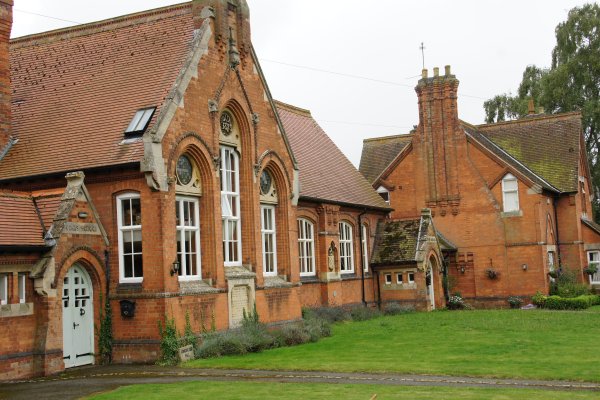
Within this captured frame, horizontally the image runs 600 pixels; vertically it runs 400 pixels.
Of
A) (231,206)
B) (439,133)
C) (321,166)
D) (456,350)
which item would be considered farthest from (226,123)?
(439,133)

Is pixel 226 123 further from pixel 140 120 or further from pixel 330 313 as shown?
pixel 330 313

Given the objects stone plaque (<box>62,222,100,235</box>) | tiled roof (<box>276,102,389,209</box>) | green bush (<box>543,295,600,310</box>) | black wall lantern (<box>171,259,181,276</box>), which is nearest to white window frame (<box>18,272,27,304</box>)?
stone plaque (<box>62,222,100,235</box>)

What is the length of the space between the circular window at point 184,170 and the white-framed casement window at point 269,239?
14.8ft

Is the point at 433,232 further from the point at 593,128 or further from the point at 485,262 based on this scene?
the point at 593,128

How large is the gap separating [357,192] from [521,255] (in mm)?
9282

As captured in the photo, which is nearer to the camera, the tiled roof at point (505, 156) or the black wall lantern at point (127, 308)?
the black wall lantern at point (127, 308)

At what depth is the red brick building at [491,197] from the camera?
1495 inches

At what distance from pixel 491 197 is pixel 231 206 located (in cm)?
1877

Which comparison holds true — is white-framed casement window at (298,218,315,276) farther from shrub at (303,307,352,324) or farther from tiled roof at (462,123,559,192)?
tiled roof at (462,123,559,192)

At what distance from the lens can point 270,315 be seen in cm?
2530

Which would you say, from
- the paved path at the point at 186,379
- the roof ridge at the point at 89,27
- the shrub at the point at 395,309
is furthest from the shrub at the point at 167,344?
the shrub at the point at 395,309

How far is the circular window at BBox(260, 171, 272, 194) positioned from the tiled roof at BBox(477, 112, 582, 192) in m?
20.0

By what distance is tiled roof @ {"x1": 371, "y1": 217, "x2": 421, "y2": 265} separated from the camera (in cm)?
3541

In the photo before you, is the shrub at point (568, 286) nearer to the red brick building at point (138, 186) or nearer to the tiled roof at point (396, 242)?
the tiled roof at point (396, 242)
